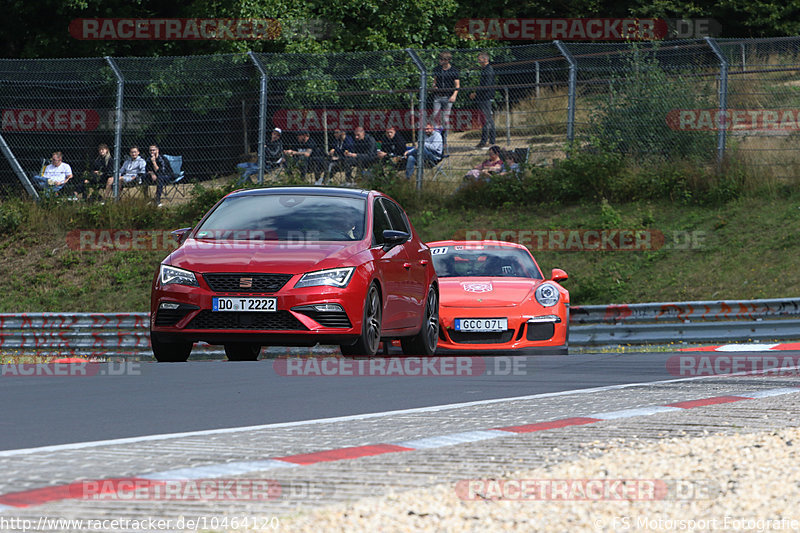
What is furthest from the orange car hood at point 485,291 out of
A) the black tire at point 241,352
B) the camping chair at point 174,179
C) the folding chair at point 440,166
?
the camping chair at point 174,179

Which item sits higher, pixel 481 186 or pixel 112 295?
pixel 481 186

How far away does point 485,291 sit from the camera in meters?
14.0

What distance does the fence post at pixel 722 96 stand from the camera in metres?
21.5

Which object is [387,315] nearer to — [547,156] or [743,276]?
[743,276]

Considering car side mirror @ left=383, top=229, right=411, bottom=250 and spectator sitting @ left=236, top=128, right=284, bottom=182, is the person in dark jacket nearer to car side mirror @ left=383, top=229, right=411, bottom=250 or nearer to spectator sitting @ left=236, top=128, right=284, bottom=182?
spectator sitting @ left=236, top=128, right=284, bottom=182

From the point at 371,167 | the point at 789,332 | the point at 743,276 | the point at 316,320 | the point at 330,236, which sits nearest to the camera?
the point at 316,320

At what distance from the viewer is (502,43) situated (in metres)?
38.1

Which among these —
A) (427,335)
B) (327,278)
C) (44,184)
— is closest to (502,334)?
(427,335)

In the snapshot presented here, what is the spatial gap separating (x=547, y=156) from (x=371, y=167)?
3.29 meters

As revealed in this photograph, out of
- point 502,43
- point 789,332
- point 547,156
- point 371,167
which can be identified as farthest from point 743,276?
point 502,43

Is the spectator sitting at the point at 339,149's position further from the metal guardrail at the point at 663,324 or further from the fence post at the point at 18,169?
the metal guardrail at the point at 663,324

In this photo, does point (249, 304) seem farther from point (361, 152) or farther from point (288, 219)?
point (361, 152)

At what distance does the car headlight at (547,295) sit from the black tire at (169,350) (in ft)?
14.1

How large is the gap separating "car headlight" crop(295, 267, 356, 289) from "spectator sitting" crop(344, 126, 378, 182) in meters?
12.8
